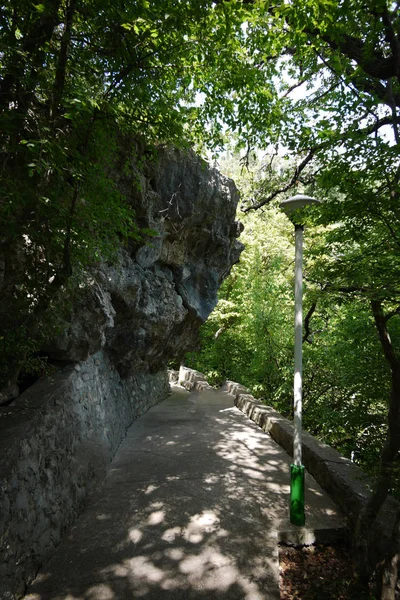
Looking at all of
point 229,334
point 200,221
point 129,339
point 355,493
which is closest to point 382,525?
point 355,493

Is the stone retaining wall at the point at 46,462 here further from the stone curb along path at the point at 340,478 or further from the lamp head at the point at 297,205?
the lamp head at the point at 297,205

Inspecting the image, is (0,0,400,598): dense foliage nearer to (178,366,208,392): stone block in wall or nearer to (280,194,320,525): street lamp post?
(280,194,320,525): street lamp post

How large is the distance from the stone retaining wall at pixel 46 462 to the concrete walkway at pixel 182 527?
23 centimetres

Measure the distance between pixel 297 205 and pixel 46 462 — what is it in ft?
13.0

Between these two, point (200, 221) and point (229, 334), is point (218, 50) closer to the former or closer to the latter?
point (200, 221)

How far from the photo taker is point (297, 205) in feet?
12.7

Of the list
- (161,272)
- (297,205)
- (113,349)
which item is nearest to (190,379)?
(161,272)

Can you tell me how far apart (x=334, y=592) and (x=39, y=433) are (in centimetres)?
322

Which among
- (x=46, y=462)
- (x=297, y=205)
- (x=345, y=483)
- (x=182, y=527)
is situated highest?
(x=297, y=205)

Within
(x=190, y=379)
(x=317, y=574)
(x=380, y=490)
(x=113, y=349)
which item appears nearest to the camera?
(x=380, y=490)

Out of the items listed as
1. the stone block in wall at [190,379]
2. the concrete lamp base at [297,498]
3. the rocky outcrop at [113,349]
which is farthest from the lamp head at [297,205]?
the stone block in wall at [190,379]

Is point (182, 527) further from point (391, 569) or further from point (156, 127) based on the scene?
point (156, 127)

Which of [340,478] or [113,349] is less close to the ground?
[113,349]

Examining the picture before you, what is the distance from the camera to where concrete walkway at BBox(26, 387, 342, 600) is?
298cm
